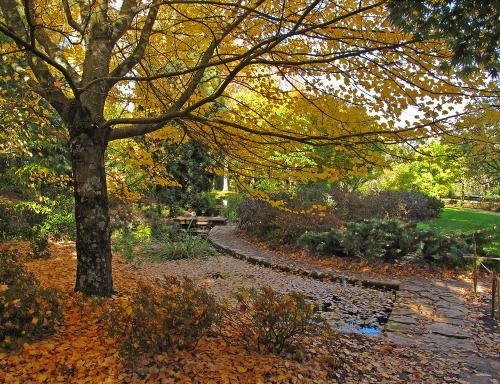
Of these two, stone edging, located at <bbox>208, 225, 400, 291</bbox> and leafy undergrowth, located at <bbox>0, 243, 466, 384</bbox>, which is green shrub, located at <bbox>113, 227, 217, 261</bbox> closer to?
stone edging, located at <bbox>208, 225, 400, 291</bbox>

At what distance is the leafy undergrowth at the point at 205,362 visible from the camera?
2.88m

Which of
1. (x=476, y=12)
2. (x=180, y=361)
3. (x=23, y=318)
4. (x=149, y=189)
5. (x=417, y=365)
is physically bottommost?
(x=417, y=365)

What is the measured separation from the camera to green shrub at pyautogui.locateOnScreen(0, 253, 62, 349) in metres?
3.07

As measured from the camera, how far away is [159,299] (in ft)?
11.5

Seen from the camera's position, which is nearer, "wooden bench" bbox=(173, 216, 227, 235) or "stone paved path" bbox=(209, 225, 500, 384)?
"stone paved path" bbox=(209, 225, 500, 384)

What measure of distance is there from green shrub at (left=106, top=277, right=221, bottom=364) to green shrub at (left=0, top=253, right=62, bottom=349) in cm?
54

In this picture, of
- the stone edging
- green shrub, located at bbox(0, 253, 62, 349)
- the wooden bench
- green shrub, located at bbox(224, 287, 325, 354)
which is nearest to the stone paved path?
the stone edging

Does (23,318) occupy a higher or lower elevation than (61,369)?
higher

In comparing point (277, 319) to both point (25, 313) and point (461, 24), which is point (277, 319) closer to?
point (25, 313)

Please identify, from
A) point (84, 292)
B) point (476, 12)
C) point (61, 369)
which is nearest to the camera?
point (476, 12)

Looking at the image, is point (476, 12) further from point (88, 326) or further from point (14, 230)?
point (14, 230)

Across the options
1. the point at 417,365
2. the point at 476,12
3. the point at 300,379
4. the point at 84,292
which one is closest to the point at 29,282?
the point at 84,292

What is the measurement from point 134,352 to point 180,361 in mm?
401

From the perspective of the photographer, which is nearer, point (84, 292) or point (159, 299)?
point (159, 299)
